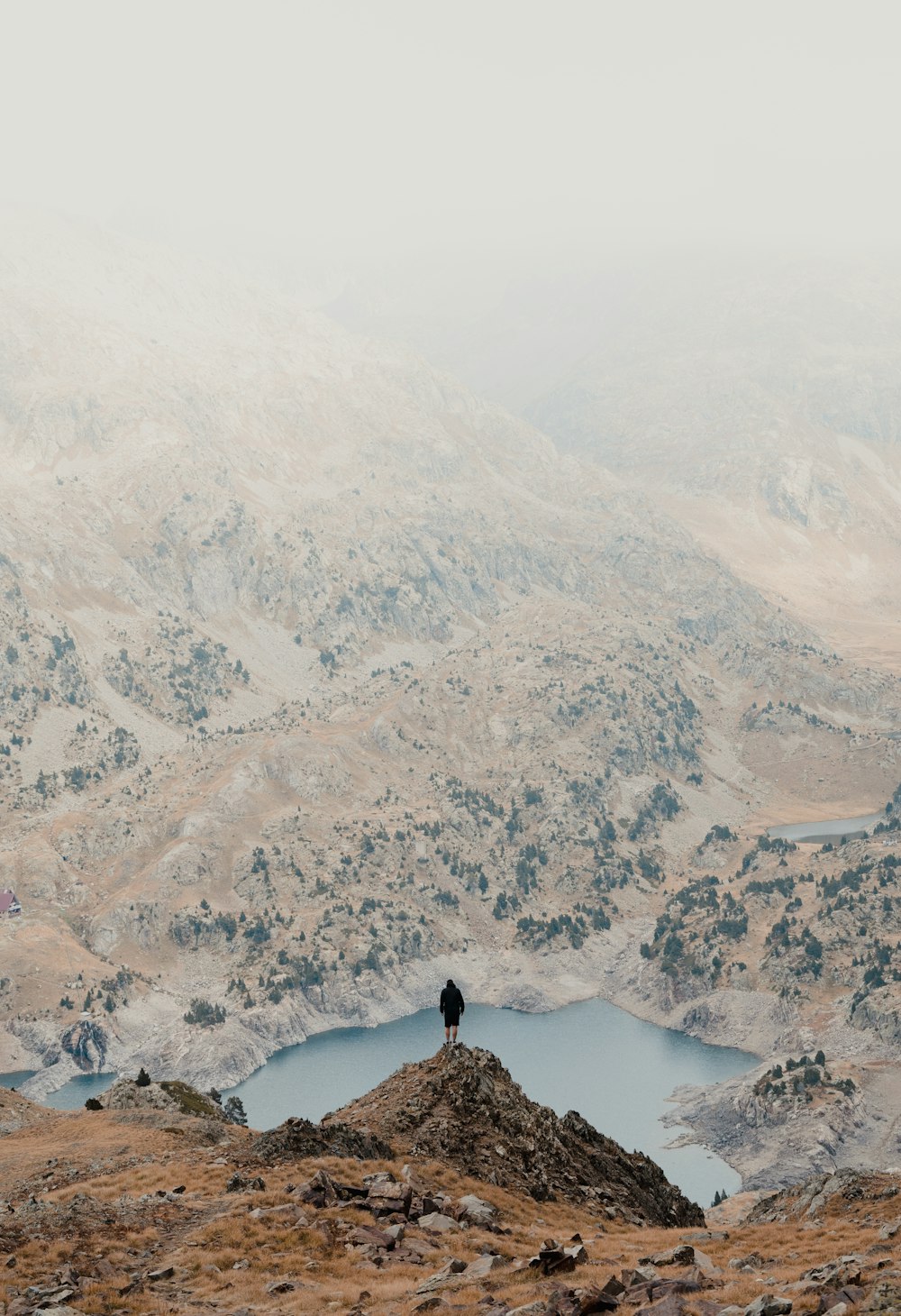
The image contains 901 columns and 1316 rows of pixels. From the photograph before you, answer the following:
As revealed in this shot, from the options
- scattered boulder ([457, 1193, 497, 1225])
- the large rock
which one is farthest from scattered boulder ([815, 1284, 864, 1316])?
the large rock

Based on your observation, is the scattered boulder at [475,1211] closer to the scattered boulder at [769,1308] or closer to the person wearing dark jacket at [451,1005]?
the person wearing dark jacket at [451,1005]

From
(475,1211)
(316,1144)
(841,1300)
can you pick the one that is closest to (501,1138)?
(475,1211)

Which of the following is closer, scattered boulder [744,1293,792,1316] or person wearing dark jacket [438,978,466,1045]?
scattered boulder [744,1293,792,1316]

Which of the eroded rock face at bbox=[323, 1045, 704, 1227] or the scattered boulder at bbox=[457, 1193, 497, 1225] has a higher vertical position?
the scattered boulder at bbox=[457, 1193, 497, 1225]

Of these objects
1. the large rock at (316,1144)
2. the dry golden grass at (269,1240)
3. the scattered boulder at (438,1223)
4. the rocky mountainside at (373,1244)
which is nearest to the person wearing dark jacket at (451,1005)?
the large rock at (316,1144)

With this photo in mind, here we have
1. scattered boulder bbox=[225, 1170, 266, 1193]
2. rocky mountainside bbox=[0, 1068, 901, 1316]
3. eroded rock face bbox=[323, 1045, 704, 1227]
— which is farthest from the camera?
eroded rock face bbox=[323, 1045, 704, 1227]

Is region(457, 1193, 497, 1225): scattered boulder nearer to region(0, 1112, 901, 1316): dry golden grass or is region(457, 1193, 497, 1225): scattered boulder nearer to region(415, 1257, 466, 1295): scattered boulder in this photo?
region(0, 1112, 901, 1316): dry golden grass

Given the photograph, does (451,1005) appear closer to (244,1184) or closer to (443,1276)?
(244,1184)
